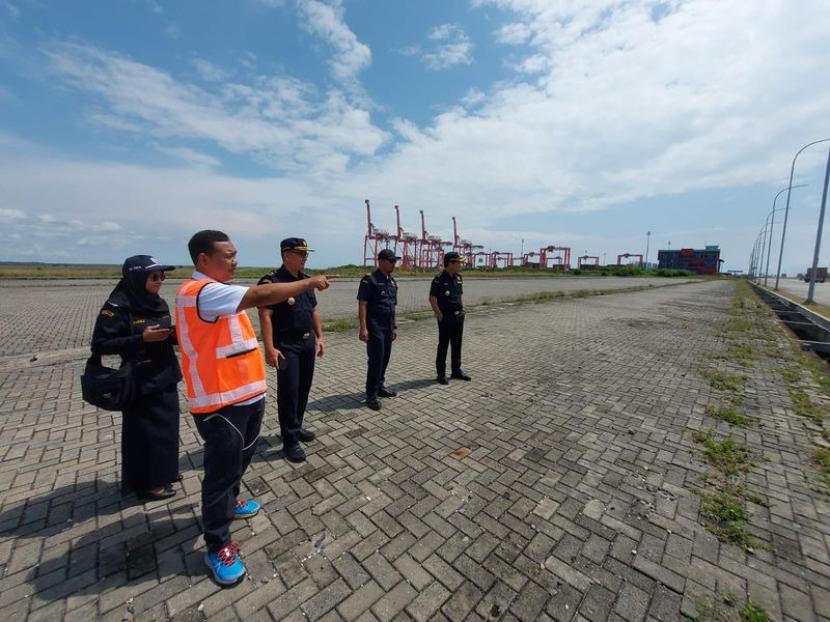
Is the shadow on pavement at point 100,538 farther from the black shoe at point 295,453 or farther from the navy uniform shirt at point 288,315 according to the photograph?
the navy uniform shirt at point 288,315

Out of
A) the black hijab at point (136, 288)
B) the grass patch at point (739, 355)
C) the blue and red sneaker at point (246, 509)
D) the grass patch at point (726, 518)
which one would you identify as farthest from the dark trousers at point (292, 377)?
the grass patch at point (739, 355)

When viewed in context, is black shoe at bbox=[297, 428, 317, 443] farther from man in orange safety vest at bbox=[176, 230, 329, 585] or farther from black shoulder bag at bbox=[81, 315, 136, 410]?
black shoulder bag at bbox=[81, 315, 136, 410]

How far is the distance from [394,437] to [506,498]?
131 centimetres

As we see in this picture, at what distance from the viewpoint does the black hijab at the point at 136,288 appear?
2.36 meters

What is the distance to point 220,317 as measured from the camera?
75.6 inches

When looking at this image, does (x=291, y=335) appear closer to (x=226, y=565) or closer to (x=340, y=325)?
(x=226, y=565)

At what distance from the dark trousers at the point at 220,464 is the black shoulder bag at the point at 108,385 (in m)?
0.73

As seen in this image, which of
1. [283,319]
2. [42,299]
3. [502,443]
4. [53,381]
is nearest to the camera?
[283,319]

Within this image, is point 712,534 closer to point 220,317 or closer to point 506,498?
point 506,498

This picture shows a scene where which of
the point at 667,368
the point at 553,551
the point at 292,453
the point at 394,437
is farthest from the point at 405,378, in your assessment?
the point at 667,368

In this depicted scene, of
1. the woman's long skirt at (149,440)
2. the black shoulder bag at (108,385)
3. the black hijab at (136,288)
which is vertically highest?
the black hijab at (136,288)

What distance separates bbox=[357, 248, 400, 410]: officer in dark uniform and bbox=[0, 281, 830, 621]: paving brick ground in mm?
399

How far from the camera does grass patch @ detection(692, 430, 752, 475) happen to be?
328 centimetres

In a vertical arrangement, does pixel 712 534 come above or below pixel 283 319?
below
